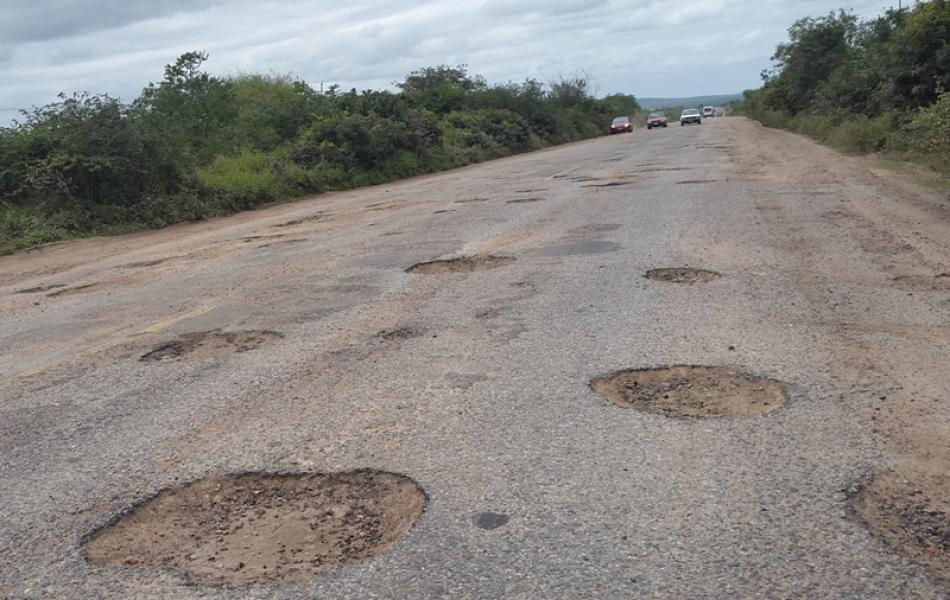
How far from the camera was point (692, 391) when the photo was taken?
15.8 ft

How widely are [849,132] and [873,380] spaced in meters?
20.6

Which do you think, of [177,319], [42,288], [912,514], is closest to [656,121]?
[42,288]

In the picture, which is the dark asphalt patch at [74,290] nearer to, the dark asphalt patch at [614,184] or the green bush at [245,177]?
the green bush at [245,177]

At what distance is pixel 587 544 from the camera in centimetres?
319

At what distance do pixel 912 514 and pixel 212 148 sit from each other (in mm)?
21979

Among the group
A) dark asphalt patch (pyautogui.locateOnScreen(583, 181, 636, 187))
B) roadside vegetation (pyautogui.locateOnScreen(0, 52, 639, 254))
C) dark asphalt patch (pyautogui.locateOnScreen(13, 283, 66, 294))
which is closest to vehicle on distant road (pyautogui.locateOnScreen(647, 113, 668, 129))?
roadside vegetation (pyautogui.locateOnScreen(0, 52, 639, 254))

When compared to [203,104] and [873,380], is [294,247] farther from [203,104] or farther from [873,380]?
[203,104]

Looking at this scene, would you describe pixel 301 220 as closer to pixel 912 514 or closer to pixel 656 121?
pixel 912 514

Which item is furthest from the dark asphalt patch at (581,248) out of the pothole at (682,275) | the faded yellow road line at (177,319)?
the faded yellow road line at (177,319)

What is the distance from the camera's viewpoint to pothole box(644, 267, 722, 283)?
25.0 feet

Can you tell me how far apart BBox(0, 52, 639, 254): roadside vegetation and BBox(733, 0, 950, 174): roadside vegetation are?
43.2 feet

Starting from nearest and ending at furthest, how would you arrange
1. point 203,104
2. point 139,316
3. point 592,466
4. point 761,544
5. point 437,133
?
point 761,544
point 592,466
point 139,316
point 203,104
point 437,133

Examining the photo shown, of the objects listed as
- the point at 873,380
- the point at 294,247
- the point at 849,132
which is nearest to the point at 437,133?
the point at 849,132

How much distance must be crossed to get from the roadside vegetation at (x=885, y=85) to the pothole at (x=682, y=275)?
382 inches
